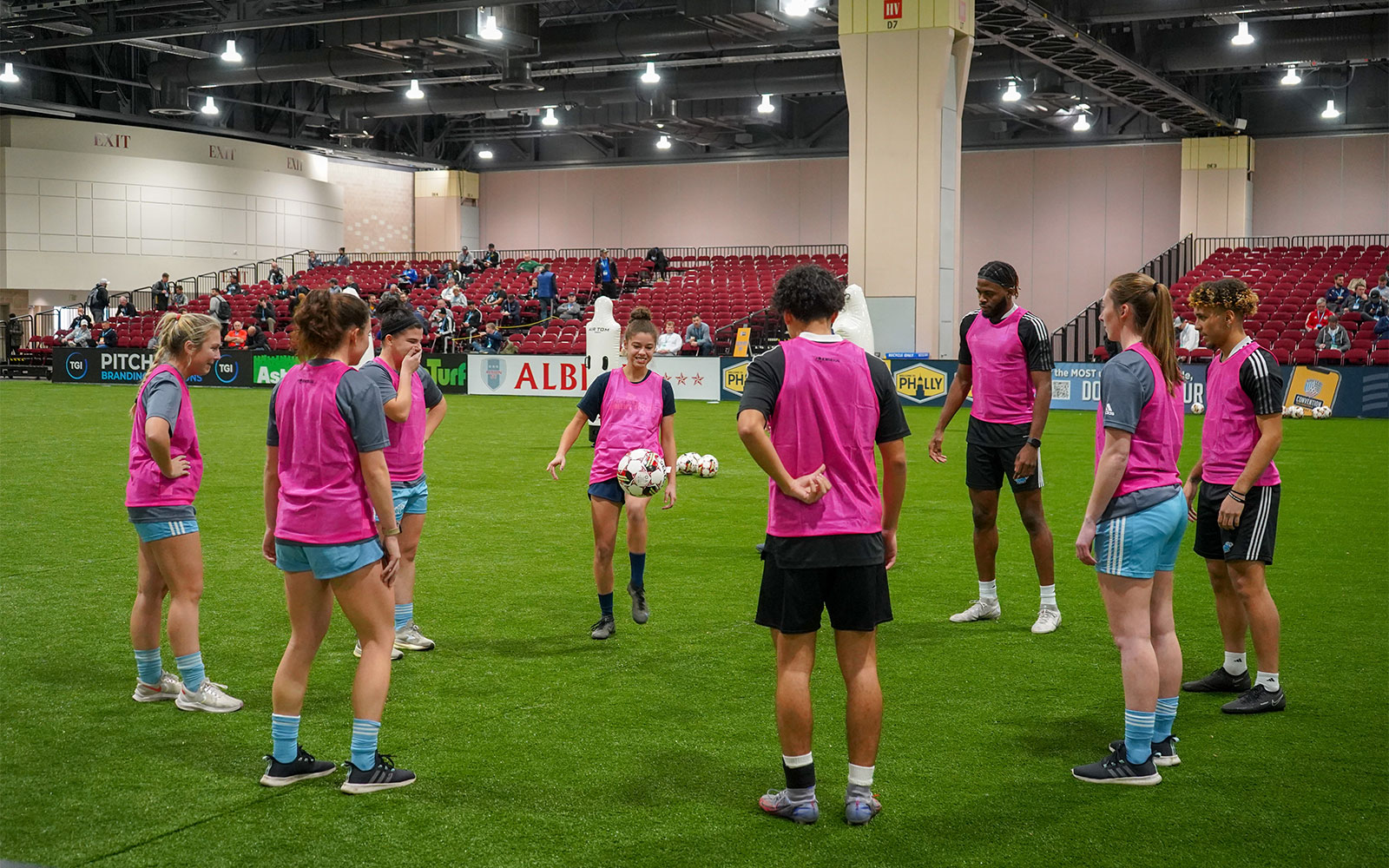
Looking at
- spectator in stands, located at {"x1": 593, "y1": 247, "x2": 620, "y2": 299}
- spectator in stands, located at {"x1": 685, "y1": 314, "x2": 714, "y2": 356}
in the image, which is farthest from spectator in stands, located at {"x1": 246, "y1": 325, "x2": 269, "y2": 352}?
spectator in stands, located at {"x1": 685, "y1": 314, "x2": 714, "y2": 356}

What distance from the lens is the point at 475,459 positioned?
607 inches

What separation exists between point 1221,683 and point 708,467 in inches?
336

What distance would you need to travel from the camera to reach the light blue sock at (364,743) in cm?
447

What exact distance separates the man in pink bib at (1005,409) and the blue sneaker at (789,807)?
2.95 meters

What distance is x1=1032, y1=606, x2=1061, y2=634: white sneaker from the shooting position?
6.99 meters

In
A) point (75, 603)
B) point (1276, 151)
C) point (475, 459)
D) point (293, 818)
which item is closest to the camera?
point (293, 818)

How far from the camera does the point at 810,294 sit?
4.15 m

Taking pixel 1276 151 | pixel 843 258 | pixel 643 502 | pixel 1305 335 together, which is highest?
pixel 1276 151

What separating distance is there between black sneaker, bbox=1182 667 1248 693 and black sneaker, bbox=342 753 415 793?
3.66 meters

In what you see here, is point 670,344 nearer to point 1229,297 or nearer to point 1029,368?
point 1029,368

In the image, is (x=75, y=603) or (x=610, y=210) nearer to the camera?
(x=75, y=603)

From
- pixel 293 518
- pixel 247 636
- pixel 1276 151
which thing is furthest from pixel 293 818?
pixel 1276 151

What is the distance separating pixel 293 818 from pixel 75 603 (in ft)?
13.3

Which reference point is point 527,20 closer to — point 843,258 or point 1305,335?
point 843,258
